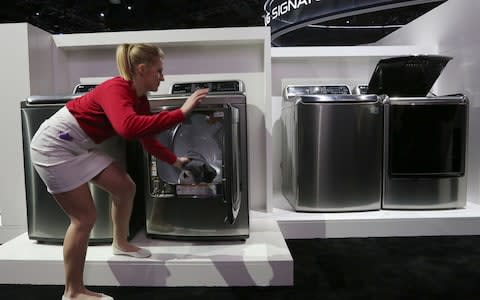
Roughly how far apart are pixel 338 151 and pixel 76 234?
1.82m

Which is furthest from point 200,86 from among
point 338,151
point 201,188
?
point 338,151

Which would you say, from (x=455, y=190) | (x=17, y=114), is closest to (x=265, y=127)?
(x=455, y=190)

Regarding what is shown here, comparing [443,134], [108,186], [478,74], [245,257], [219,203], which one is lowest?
[245,257]

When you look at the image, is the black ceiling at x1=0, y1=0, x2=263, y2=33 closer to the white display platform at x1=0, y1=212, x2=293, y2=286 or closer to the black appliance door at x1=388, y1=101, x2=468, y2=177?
the black appliance door at x1=388, y1=101, x2=468, y2=177

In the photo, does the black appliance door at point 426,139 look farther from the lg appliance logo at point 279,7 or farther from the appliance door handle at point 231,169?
the lg appliance logo at point 279,7

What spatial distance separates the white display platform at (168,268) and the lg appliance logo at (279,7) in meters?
6.80

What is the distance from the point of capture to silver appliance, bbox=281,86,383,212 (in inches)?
106

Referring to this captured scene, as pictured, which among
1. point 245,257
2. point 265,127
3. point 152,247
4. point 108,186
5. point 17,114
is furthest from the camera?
point 265,127

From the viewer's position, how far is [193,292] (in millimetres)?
1826

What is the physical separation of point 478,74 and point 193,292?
2.64 meters

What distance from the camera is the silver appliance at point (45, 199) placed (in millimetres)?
2123

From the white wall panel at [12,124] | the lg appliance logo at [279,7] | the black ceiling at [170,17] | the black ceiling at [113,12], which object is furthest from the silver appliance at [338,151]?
the black ceiling at [113,12]

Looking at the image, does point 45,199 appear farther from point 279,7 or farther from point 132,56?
point 279,7

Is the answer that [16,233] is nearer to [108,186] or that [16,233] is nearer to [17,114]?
[17,114]
